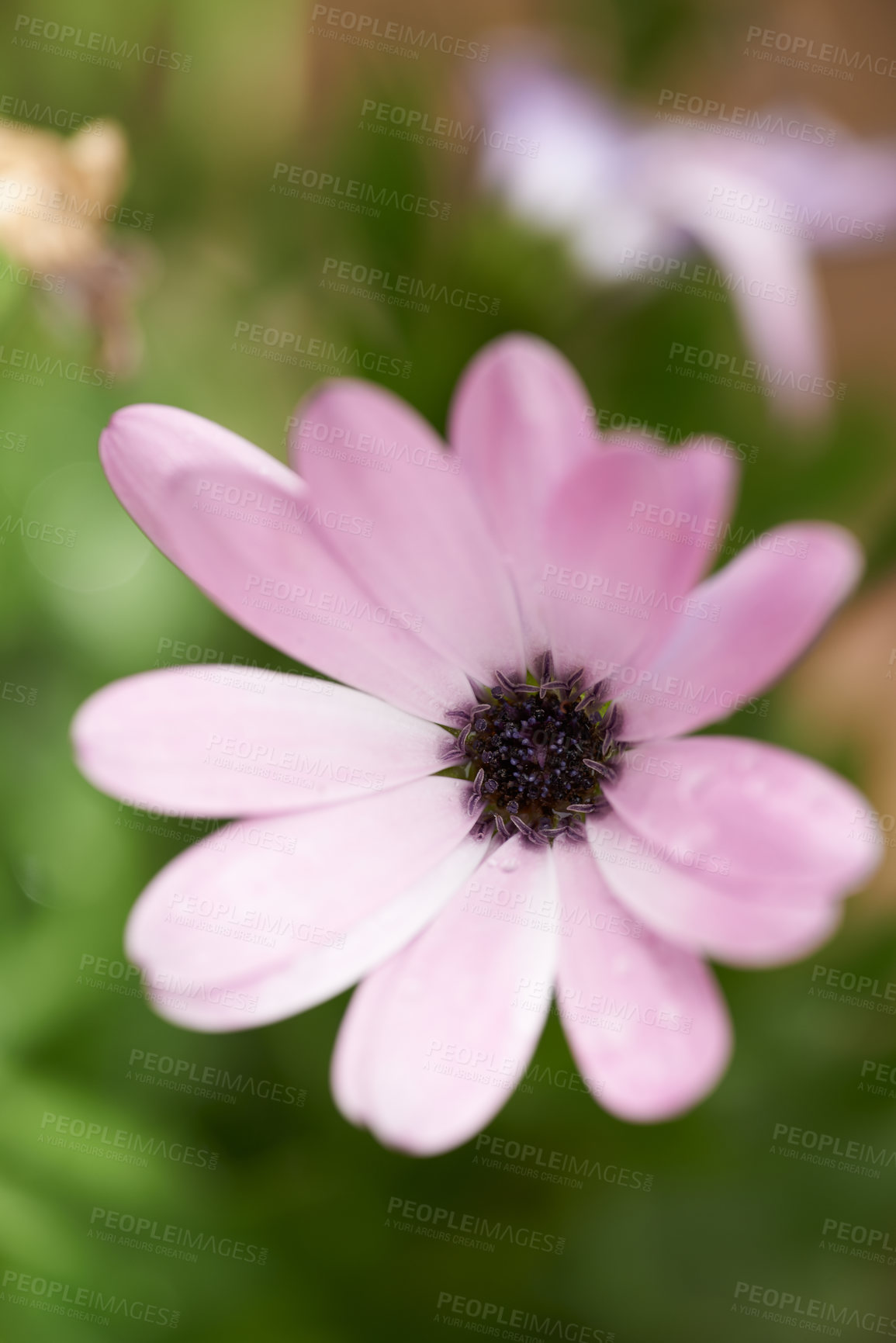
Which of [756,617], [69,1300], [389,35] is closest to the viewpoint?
[756,617]

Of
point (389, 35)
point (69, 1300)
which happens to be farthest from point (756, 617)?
point (389, 35)

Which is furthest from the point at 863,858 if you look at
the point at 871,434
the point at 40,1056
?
the point at 40,1056

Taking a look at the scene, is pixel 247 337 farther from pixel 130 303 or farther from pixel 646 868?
pixel 646 868

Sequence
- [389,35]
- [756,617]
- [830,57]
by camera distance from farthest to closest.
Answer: [830,57] < [389,35] < [756,617]

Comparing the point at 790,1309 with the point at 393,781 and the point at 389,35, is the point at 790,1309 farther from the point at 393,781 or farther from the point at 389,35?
the point at 389,35

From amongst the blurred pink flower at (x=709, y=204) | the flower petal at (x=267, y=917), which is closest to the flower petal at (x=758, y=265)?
the blurred pink flower at (x=709, y=204)

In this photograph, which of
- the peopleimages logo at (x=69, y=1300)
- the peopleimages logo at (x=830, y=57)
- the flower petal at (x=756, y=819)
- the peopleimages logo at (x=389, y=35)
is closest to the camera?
the flower petal at (x=756, y=819)

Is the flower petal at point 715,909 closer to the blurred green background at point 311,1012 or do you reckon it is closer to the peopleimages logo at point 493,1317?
the blurred green background at point 311,1012
